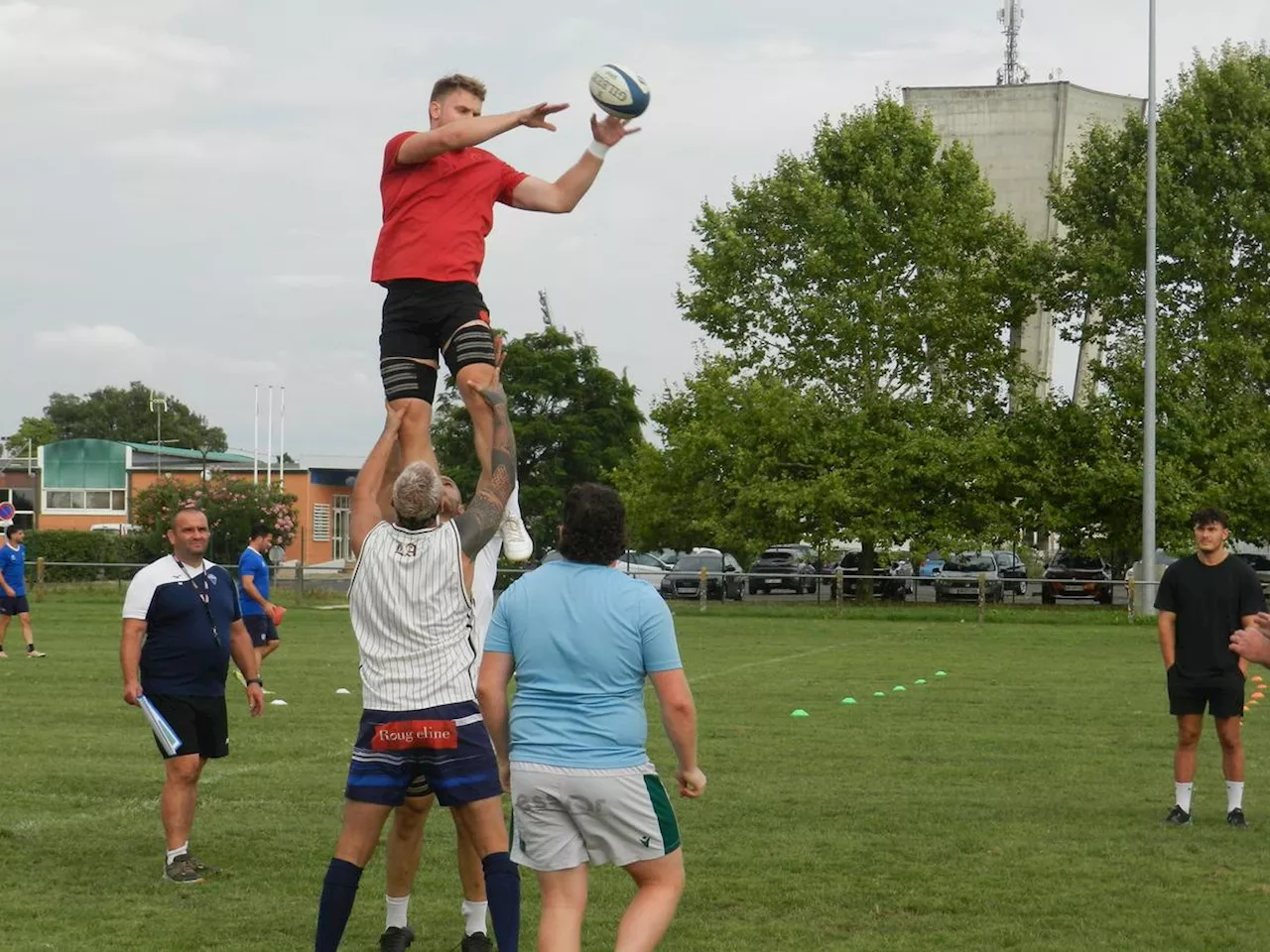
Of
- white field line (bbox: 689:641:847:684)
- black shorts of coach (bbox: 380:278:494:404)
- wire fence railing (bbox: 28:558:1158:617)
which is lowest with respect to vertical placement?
white field line (bbox: 689:641:847:684)

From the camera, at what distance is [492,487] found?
6.75m

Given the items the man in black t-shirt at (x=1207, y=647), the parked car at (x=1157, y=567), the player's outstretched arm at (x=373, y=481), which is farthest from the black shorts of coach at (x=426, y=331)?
the parked car at (x=1157, y=567)

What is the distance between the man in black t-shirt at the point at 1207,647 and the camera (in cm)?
1077

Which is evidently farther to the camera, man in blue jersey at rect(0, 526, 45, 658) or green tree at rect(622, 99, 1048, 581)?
green tree at rect(622, 99, 1048, 581)

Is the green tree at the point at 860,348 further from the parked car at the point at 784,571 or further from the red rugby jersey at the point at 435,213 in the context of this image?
the red rugby jersey at the point at 435,213

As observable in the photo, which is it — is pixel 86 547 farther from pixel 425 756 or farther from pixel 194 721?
pixel 425 756

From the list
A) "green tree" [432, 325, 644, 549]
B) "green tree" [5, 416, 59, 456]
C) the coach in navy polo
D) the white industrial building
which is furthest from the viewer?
"green tree" [5, 416, 59, 456]

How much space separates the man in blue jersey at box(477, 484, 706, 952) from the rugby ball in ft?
6.04

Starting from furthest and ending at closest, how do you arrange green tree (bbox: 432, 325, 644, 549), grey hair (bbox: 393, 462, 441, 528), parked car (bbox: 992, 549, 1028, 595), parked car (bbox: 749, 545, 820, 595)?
green tree (bbox: 432, 325, 644, 549) < parked car (bbox: 992, 549, 1028, 595) < parked car (bbox: 749, 545, 820, 595) < grey hair (bbox: 393, 462, 441, 528)

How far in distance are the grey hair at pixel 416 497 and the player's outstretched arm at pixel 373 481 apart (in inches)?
28.3

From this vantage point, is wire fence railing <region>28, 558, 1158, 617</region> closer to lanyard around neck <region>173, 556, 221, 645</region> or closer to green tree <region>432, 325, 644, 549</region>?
green tree <region>432, 325, 644, 549</region>

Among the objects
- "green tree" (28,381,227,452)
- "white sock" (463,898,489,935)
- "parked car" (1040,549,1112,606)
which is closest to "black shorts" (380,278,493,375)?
"white sock" (463,898,489,935)

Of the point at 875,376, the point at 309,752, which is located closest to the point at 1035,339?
the point at 875,376

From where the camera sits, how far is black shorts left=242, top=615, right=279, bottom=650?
761 inches
